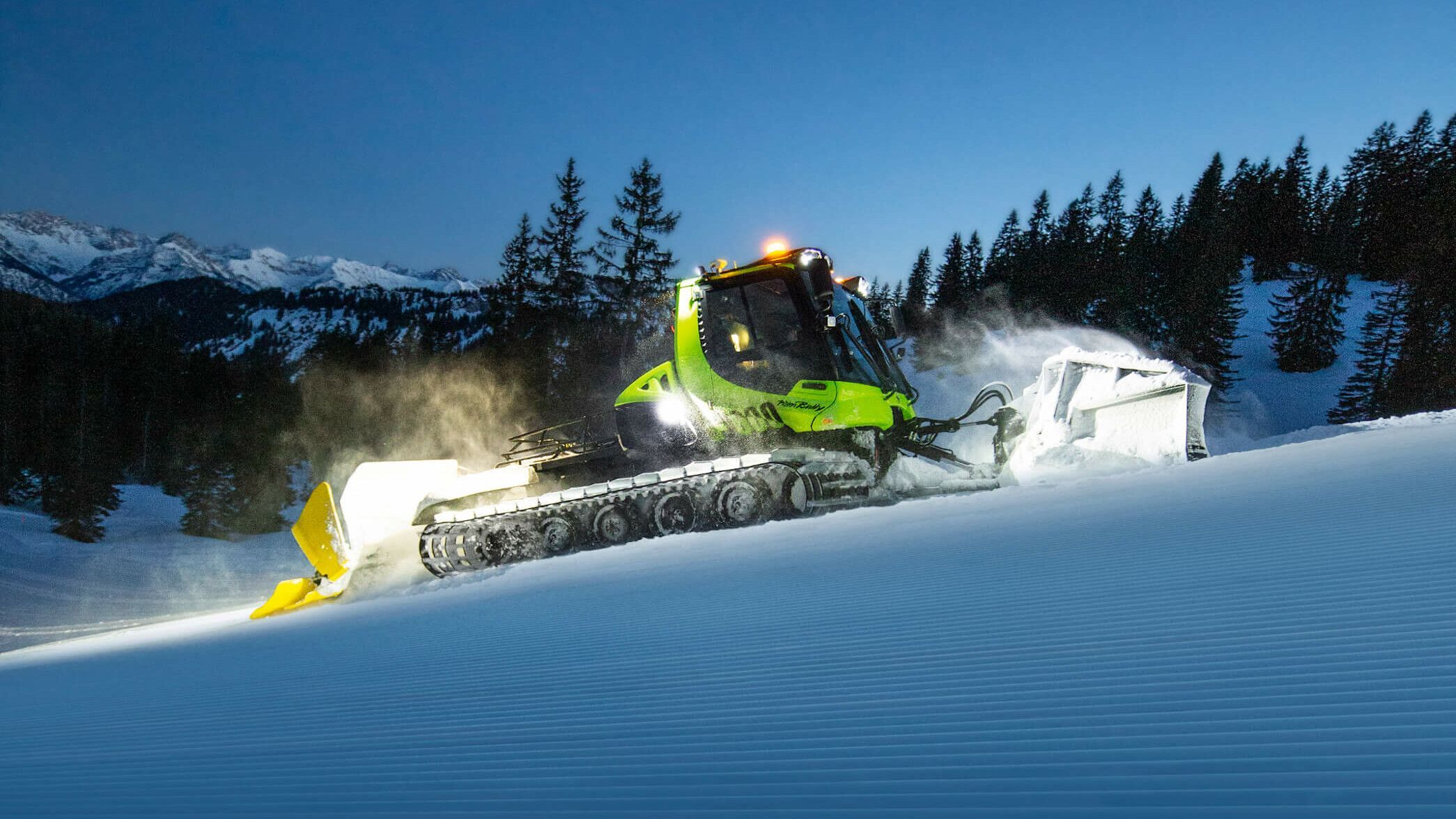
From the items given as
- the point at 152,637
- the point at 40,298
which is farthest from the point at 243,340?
the point at 152,637

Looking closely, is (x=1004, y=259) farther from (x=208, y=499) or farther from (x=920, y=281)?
(x=208, y=499)

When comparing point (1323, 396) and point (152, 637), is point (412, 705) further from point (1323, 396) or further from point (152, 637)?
point (1323, 396)

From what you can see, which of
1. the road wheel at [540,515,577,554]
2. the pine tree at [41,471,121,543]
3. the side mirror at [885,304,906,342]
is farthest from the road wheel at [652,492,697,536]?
the pine tree at [41,471,121,543]

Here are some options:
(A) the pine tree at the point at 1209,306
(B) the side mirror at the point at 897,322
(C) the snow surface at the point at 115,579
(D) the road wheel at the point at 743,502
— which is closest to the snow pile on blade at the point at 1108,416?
(B) the side mirror at the point at 897,322

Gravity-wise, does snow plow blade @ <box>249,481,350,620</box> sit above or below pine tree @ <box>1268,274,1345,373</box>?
below

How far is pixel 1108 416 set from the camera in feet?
24.8

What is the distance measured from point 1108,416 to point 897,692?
6.36 meters

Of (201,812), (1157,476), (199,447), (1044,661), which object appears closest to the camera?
(201,812)

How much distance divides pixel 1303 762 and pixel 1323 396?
132 feet

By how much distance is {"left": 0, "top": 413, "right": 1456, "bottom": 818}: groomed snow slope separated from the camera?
160cm

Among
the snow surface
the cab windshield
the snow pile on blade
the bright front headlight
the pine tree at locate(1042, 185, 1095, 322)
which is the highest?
the pine tree at locate(1042, 185, 1095, 322)

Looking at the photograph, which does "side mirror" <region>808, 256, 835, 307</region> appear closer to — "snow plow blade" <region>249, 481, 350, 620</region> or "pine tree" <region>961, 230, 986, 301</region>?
"snow plow blade" <region>249, 481, 350, 620</region>

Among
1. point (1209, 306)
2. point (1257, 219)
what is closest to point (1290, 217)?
point (1257, 219)

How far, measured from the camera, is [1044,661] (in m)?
2.36
